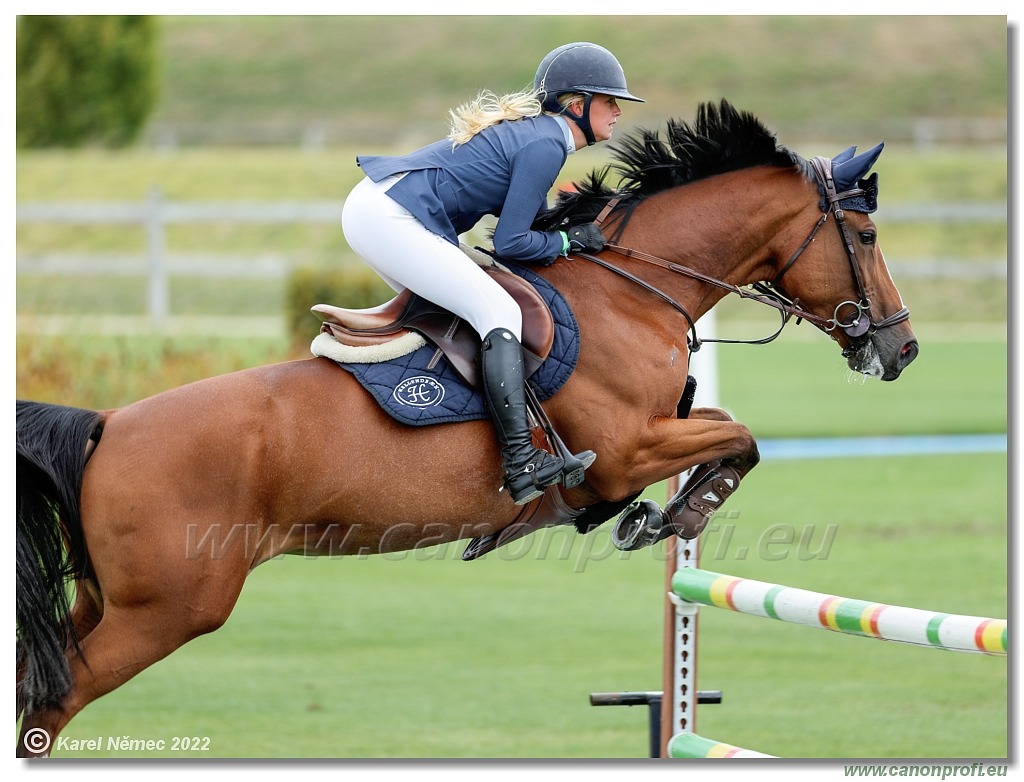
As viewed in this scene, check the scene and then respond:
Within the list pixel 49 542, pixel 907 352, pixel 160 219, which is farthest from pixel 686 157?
pixel 160 219

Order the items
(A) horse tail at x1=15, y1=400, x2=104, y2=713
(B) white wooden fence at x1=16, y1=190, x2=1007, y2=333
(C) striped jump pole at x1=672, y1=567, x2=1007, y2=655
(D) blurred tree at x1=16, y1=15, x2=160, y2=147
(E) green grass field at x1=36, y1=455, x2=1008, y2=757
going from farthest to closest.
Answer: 1. (D) blurred tree at x1=16, y1=15, x2=160, y2=147
2. (B) white wooden fence at x1=16, y1=190, x2=1007, y2=333
3. (E) green grass field at x1=36, y1=455, x2=1008, y2=757
4. (A) horse tail at x1=15, y1=400, x2=104, y2=713
5. (C) striped jump pole at x1=672, y1=567, x2=1007, y2=655

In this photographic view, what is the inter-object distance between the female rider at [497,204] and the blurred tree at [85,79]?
24.7m

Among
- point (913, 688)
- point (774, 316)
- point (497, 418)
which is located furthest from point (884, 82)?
point (497, 418)

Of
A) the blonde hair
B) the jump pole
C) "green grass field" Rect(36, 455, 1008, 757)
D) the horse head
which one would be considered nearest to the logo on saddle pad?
the blonde hair

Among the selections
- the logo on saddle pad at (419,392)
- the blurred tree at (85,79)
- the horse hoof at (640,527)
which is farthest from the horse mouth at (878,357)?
the blurred tree at (85,79)

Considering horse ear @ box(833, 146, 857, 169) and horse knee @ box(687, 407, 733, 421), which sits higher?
horse ear @ box(833, 146, 857, 169)

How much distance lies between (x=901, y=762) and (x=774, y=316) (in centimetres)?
1965

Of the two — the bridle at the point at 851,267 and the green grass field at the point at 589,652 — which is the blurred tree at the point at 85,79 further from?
the bridle at the point at 851,267

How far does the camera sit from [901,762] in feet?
15.1

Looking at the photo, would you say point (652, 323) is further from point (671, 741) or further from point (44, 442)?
point (44, 442)

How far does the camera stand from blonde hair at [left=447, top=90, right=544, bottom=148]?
443cm

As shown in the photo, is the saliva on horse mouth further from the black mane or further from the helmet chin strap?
the helmet chin strap

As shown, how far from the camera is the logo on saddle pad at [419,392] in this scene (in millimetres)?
4273

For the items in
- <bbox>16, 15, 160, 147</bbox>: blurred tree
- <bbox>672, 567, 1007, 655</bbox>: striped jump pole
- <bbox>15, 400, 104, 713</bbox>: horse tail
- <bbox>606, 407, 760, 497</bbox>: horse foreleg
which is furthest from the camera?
<bbox>16, 15, 160, 147</bbox>: blurred tree
